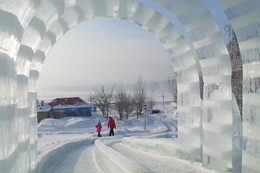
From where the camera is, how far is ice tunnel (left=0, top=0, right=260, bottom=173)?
2.61 m

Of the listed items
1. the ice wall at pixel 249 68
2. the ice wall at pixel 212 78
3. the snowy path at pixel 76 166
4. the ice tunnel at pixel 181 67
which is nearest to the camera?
the ice tunnel at pixel 181 67

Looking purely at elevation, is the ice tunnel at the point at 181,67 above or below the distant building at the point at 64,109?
above

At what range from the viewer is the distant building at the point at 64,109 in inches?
1151

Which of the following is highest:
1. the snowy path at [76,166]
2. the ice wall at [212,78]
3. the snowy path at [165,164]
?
the ice wall at [212,78]

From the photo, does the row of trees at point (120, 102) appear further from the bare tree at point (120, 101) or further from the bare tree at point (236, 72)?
the bare tree at point (236, 72)

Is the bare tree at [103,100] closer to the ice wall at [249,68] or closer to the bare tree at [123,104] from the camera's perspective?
the bare tree at [123,104]

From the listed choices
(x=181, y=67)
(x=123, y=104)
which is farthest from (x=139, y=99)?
(x=181, y=67)

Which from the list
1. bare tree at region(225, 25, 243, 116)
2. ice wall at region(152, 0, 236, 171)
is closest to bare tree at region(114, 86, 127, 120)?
bare tree at region(225, 25, 243, 116)

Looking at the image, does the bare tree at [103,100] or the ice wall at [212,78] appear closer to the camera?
the ice wall at [212,78]

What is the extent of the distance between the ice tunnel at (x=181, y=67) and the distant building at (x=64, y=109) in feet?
77.9

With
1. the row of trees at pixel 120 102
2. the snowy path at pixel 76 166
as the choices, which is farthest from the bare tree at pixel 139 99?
the snowy path at pixel 76 166

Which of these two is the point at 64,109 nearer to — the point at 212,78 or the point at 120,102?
the point at 120,102

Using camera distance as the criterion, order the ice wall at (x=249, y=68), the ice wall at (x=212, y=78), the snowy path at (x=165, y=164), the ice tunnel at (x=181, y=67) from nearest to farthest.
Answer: the ice tunnel at (x=181, y=67) < the ice wall at (x=249, y=68) < the ice wall at (x=212, y=78) < the snowy path at (x=165, y=164)

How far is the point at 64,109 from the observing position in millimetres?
29719
